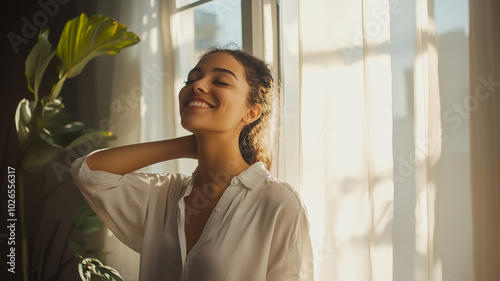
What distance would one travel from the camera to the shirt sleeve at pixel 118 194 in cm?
115

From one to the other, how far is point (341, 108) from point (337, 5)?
15.6 inches

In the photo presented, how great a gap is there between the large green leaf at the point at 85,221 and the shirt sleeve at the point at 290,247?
136cm

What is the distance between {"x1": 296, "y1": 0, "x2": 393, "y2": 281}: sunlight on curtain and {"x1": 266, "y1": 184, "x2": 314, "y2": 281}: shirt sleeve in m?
0.50

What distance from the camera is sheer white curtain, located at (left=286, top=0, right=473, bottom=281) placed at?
4.24ft

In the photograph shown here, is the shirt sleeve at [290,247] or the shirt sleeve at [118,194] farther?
the shirt sleeve at [118,194]

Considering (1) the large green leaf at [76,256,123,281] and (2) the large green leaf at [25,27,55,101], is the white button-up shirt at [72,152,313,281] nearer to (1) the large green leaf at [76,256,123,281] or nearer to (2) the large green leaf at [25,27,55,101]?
(1) the large green leaf at [76,256,123,281]

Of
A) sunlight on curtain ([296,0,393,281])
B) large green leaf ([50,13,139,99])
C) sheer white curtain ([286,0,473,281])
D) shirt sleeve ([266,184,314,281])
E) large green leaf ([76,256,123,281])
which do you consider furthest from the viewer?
large green leaf ([76,256,123,281])

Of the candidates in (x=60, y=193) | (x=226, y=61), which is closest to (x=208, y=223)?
(x=226, y=61)

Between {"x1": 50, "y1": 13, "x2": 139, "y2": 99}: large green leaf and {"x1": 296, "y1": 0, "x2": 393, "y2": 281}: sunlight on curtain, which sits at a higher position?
{"x1": 50, "y1": 13, "x2": 139, "y2": 99}: large green leaf

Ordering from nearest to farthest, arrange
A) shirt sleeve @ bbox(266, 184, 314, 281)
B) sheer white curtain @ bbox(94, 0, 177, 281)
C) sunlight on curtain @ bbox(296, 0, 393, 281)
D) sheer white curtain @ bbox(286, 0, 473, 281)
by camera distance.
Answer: shirt sleeve @ bbox(266, 184, 314, 281), sheer white curtain @ bbox(286, 0, 473, 281), sunlight on curtain @ bbox(296, 0, 393, 281), sheer white curtain @ bbox(94, 0, 177, 281)

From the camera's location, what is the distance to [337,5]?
158 centimetres

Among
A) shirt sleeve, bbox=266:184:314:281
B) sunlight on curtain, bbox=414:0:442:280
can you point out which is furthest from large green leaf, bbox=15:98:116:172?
sunlight on curtain, bbox=414:0:442:280

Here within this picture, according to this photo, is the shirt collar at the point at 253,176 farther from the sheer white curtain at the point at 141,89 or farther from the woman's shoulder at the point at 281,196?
the sheer white curtain at the point at 141,89

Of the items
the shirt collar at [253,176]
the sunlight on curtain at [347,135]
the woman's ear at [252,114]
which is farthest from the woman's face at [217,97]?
the sunlight on curtain at [347,135]
